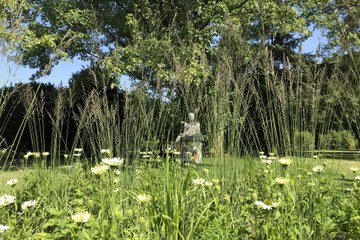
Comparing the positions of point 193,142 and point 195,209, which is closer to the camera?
point 195,209

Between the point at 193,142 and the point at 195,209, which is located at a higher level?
the point at 193,142

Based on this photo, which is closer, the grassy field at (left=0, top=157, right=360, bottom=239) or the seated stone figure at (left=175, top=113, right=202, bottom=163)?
the grassy field at (left=0, top=157, right=360, bottom=239)

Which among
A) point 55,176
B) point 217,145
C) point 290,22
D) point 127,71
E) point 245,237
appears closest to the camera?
point 245,237

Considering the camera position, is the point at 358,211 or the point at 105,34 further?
the point at 105,34

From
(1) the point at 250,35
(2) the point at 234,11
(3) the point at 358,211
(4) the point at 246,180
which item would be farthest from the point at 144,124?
(1) the point at 250,35

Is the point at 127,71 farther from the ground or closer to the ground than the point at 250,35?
closer to the ground

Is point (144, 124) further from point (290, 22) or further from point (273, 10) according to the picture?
point (290, 22)

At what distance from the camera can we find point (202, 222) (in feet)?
5.41

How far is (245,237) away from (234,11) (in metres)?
8.26

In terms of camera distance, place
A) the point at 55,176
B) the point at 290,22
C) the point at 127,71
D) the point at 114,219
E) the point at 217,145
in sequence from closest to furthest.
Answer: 1. the point at 114,219
2. the point at 217,145
3. the point at 55,176
4. the point at 127,71
5. the point at 290,22

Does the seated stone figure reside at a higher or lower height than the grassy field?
higher

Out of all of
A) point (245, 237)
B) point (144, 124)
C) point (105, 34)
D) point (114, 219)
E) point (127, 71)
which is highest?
point (105, 34)

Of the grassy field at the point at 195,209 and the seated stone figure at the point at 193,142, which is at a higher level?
the seated stone figure at the point at 193,142

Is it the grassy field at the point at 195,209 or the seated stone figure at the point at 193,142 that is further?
the seated stone figure at the point at 193,142
